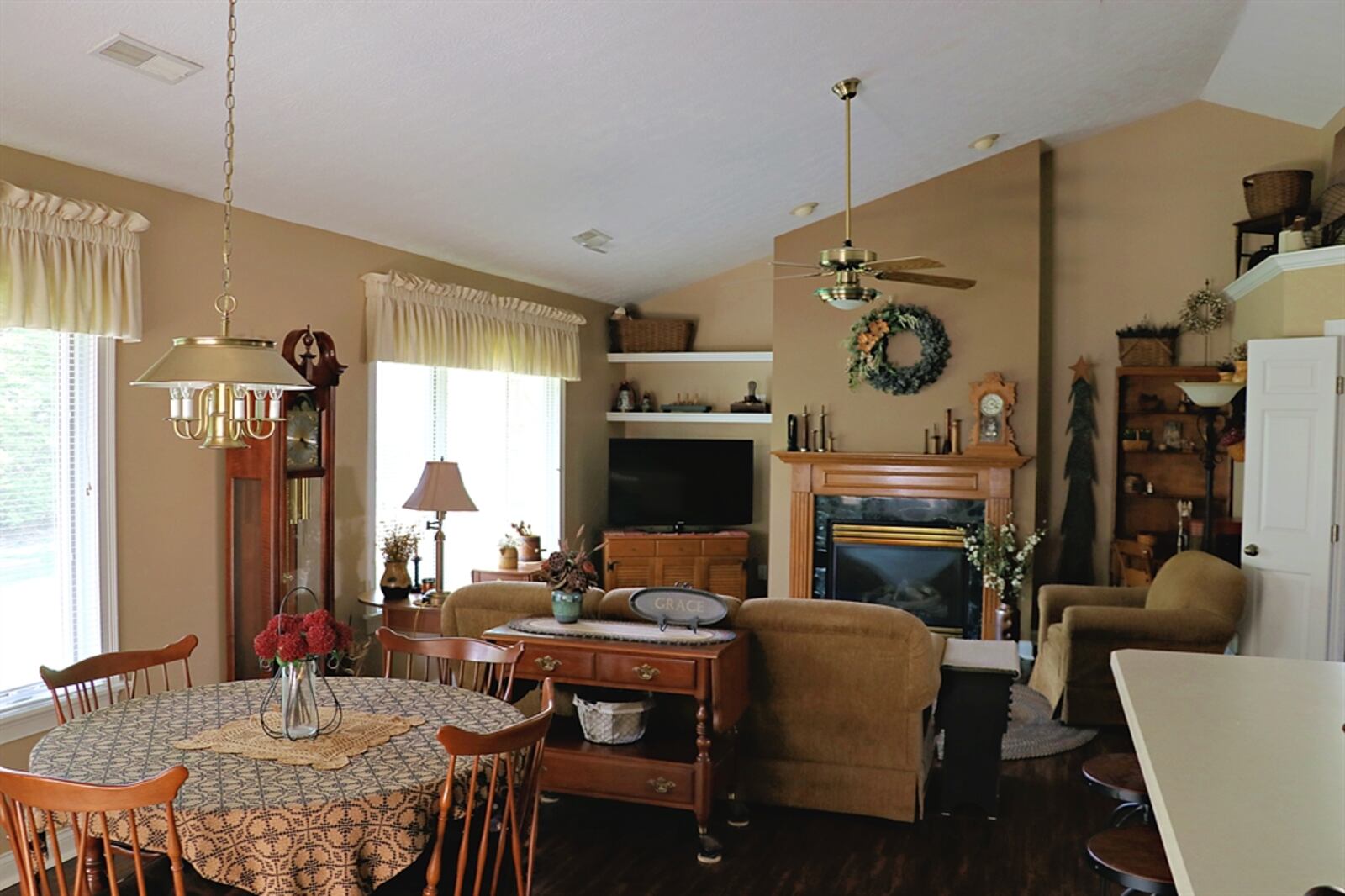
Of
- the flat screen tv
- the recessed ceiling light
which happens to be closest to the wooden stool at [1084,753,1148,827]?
the recessed ceiling light

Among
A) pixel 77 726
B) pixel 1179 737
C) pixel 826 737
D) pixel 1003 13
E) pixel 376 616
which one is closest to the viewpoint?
pixel 1179 737

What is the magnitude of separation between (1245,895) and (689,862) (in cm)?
278

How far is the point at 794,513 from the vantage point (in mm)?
7812

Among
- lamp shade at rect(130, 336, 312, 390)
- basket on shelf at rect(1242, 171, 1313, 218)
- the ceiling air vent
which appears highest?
basket on shelf at rect(1242, 171, 1313, 218)

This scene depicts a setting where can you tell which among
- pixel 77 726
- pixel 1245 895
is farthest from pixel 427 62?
pixel 1245 895

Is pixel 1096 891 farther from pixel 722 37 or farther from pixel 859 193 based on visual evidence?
pixel 859 193

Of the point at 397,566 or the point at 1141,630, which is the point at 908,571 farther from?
the point at 397,566

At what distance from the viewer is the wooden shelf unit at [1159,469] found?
7.38 metres

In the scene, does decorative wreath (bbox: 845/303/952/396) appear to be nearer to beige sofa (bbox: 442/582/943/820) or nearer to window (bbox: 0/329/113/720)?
beige sofa (bbox: 442/582/943/820)

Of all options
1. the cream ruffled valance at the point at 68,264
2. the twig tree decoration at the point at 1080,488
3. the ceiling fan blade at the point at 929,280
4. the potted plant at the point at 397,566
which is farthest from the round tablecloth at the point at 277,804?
the twig tree decoration at the point at 1080,488

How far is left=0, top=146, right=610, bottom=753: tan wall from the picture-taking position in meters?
4.17

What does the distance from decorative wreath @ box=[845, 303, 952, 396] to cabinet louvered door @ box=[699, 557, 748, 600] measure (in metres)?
1.82

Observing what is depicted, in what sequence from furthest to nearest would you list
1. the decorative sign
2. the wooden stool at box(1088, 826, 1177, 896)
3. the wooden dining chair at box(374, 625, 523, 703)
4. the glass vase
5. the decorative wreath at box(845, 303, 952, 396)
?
the decorative wreath at box(845, 303, 952, 396) → the decorative sign → the wooden dining chair at box(374, 625, 523, 703) → the glass vase → the wooden stool at box(1088, 826, 1177, 896)

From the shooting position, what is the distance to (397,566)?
562 centimetres
